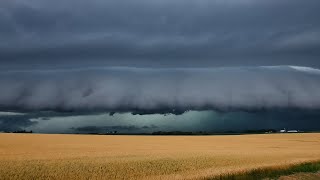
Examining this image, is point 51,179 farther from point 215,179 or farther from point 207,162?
point 207,162

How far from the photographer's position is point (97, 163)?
33.6 metres

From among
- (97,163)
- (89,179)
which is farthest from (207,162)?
(89,179)

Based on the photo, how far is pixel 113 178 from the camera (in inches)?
1030

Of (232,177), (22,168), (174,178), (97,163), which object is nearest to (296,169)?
(232,177)

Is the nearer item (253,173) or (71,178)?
(71,178)

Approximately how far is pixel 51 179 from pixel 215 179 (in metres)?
9.86

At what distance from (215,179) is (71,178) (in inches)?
346

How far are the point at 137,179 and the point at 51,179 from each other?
5111mm

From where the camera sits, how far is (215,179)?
25.9m

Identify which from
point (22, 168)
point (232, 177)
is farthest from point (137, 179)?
point (22, 168)

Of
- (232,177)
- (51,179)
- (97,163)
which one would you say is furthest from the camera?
(97,163)

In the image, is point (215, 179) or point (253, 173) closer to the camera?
point (215, 179)

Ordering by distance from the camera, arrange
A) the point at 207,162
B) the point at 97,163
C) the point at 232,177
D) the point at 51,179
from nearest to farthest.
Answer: the point at 51,179
the point at 232,177
the point at 97,163
the point at 207,162

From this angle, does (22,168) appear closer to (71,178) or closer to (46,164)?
(46,164)
